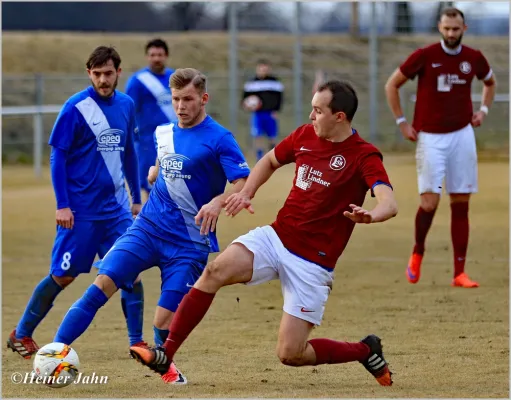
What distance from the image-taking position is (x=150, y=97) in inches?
426

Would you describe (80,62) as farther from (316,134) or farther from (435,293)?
(316,134)

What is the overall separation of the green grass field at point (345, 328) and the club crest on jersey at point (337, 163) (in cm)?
127

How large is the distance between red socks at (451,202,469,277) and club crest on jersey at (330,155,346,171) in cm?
434

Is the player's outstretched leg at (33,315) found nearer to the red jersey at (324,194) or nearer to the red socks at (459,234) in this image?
the red jersey at (324,194)

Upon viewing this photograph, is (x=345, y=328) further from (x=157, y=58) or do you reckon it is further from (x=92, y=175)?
(x=157, y=58)

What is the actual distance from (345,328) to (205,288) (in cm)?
246

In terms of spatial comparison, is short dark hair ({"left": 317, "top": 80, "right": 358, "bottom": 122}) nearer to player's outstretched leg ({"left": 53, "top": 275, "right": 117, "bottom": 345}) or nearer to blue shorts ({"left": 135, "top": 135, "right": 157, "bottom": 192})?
player's outstretched leg ({"left": 53, "top": 275, "right": 117, "bottom": 345})

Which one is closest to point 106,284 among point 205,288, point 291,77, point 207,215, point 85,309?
point 85,309

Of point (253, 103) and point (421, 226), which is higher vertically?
point (253, 103)

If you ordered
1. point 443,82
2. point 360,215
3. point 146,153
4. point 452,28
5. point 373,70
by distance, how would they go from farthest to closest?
point 373,70 < point 146,153 < point 443,82 < point 452,28 < point 360,215

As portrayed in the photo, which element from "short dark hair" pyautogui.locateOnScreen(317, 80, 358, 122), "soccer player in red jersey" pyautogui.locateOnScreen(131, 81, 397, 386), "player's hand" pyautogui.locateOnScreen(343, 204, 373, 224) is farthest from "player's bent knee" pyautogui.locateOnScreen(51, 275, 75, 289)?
"player's hand" pyautogui.locateOnScreen(343, 204, 373, 224)

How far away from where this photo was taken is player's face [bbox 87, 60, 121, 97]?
7148mm

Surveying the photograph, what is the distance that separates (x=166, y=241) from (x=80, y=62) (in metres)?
30.7

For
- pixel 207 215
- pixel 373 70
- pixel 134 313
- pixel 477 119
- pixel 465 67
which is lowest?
pixel 134 313
